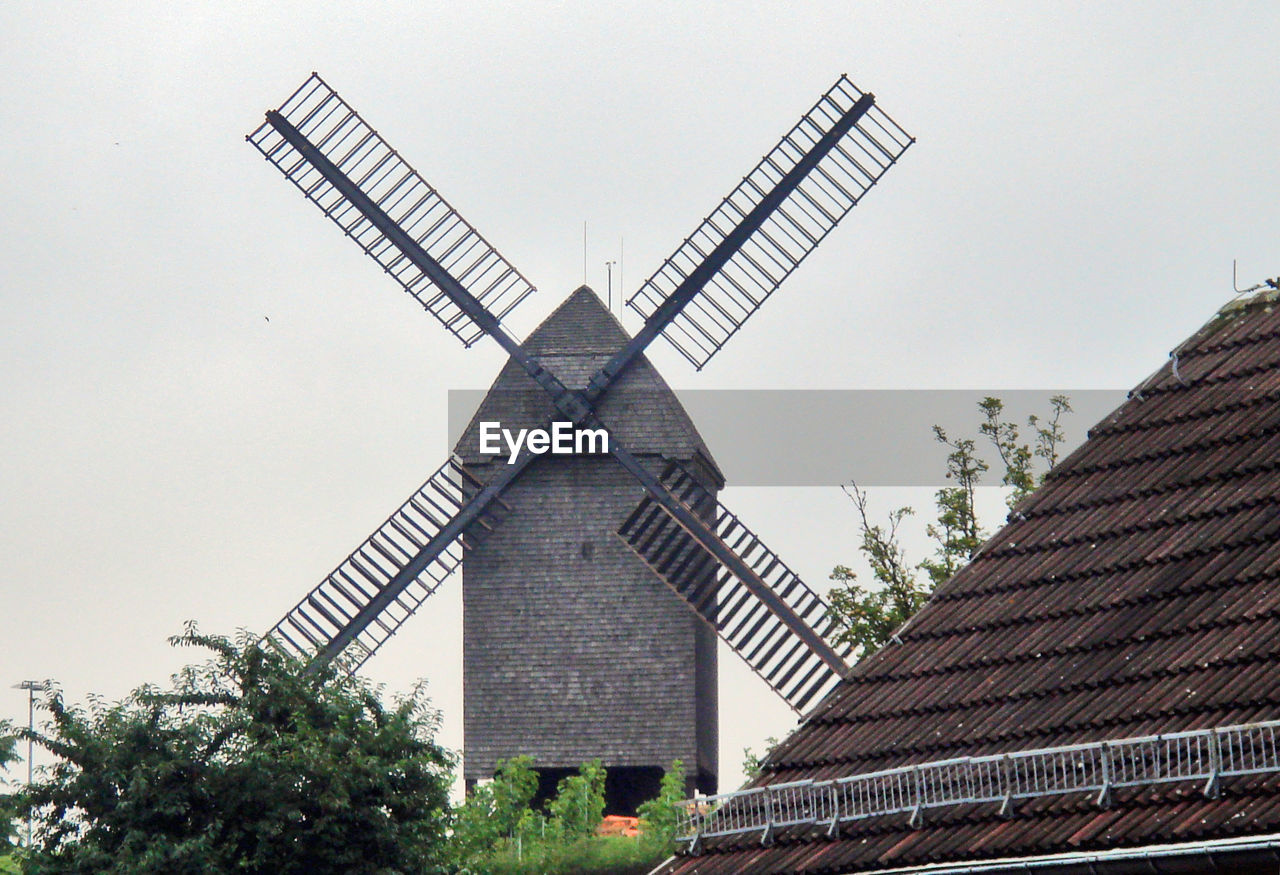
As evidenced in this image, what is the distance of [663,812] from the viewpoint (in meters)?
29.6

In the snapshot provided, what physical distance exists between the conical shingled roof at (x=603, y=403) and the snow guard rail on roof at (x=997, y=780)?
19.1 metres

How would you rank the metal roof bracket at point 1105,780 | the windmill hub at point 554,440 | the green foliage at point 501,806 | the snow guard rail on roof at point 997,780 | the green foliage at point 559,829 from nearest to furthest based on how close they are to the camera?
1. the snow guard rail on roof at point 997,780
2. the metal roof bracket at point 1105,780
3. the green foliage at point 559,829
4. the green foliage at point 501,806
5. the windmill hub at point 554,440

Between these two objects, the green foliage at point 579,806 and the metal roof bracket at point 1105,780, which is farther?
the green foliage at point 579,806

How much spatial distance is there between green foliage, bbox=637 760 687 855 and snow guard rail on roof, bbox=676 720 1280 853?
637 inches

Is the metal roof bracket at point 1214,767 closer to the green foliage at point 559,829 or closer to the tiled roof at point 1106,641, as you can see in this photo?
the tiled roof at point 1106,641

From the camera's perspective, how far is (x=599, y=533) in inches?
1244

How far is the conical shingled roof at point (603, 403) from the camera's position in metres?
31.5

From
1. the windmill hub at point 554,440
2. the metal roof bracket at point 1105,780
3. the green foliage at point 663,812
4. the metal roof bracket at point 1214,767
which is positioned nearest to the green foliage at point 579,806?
the green foliage at point 663,812

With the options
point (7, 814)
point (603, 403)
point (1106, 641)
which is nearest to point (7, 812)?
point (7, 814)

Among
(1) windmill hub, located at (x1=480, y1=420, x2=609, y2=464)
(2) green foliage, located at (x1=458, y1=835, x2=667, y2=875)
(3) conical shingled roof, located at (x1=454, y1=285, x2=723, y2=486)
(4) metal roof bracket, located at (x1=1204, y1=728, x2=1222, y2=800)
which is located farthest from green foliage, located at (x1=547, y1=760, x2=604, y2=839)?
(4) metal roof bracket, located at (x1=1204, y1=728, x2=1222, y2=800)

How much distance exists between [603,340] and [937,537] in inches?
209

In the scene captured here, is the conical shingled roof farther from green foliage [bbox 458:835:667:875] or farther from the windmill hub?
green foliage [bbox 458:835:667:875]

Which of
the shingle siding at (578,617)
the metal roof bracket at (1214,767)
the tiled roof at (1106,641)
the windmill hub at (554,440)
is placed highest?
the windmill hub at (554,440)

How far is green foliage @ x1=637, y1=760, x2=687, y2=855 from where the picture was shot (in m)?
29.0
